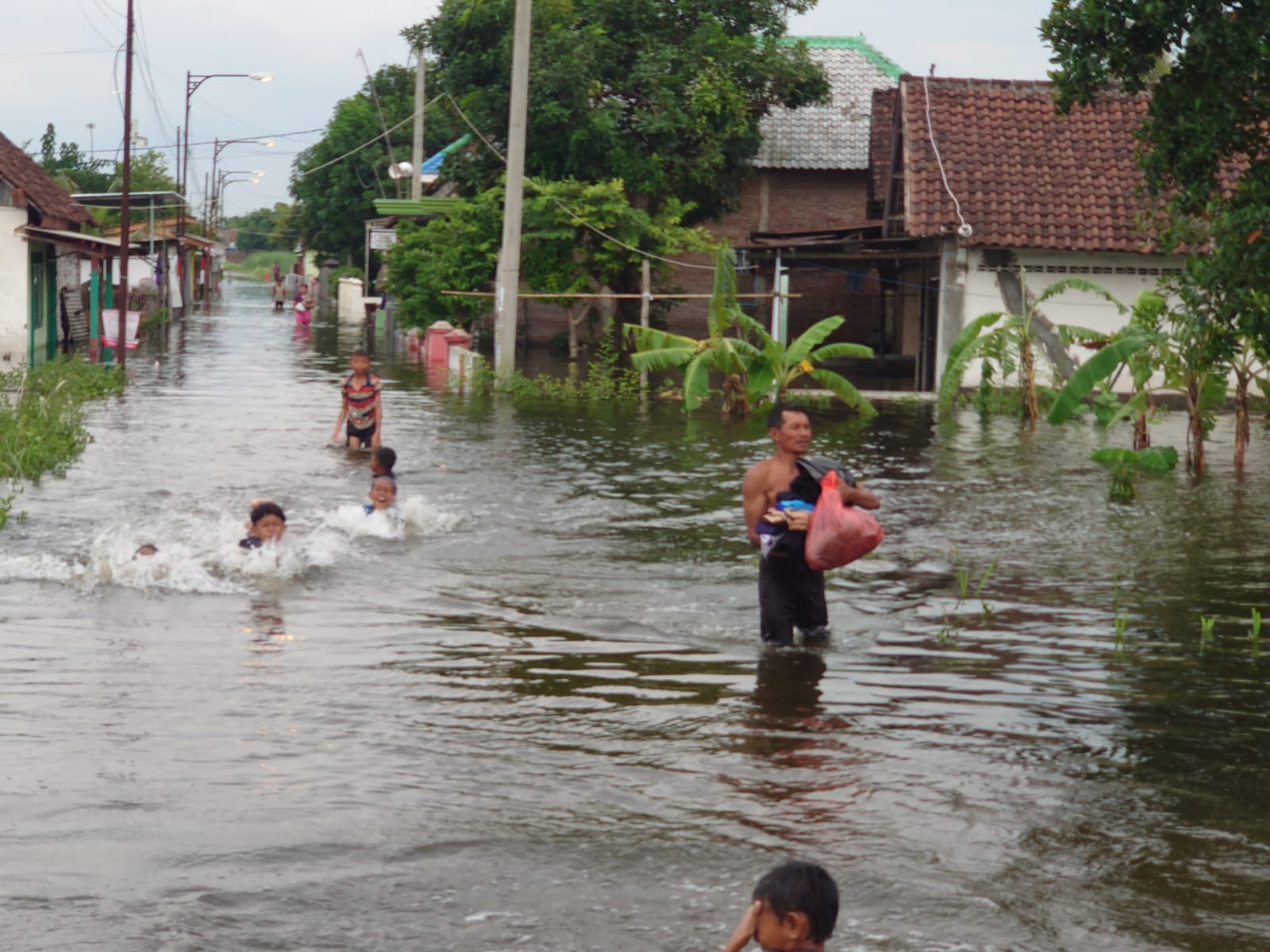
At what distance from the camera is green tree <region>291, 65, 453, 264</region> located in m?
64.4

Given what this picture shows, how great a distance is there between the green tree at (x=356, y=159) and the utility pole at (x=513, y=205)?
36411 mm

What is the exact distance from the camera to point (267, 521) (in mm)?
11211

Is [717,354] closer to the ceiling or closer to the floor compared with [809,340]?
closer to the floor

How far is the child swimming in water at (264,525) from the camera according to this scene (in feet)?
36.7

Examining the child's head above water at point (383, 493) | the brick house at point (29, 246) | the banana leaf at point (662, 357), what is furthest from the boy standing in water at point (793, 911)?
the brick house at point (29, 246)

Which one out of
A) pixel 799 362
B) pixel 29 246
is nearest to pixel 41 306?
pixel 29 246

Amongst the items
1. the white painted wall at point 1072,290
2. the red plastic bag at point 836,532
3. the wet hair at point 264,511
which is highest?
the white painted wall at point 1072,290

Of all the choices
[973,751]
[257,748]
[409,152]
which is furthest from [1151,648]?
[409,152]

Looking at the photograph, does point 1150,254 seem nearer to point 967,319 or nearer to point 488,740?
point 967,319

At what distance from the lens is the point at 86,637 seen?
357 inches

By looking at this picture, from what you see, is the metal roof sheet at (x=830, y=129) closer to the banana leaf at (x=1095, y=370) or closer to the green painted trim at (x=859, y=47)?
the green painted trim at (x=859, y=47)

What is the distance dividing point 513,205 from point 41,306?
47.1ft

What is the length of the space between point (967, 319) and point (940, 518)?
44.4ft

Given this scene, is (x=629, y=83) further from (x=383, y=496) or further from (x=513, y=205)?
(x=383, y=496)
